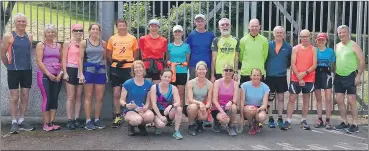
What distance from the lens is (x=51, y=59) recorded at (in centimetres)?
771

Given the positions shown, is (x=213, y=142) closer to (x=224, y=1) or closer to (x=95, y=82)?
(x=95, y=82)

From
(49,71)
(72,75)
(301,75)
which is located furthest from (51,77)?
(301,75)

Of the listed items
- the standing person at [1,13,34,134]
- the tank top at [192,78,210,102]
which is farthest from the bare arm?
the tank top at [192,78,210,102]

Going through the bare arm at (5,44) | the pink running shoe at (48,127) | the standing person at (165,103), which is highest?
the bare arm at (5,44)

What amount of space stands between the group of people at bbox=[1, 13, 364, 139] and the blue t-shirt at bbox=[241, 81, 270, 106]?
0.05 feet

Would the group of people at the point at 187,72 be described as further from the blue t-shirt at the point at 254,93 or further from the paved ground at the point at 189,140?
the paved ground at the point at 189,140

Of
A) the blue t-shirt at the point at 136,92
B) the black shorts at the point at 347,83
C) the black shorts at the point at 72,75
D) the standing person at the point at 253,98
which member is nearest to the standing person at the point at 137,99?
the blue t-shirt at the point at 136,92

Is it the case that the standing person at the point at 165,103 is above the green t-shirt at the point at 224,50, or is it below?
below

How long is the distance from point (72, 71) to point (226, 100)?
8.06ft

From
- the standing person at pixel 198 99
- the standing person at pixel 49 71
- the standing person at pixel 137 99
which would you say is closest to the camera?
the standing person at pixel 137 99

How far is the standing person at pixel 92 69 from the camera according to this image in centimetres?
779

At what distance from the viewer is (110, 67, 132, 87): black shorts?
26.5ft

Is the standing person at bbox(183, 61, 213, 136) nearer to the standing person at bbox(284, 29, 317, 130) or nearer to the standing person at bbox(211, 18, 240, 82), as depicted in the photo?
the standing person at bbox(211, 18, 240, 82)

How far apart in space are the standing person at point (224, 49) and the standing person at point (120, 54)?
130cm
